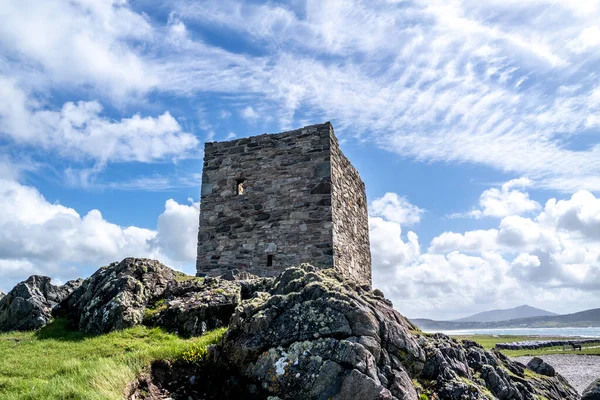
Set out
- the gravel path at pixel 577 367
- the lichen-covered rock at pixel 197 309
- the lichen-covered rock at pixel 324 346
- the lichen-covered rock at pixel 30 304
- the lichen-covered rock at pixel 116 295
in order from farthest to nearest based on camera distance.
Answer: the gravel path at pixel 577 367
the lichen-covered rock at pixel 30 304
the lichen-covered rock at pixel 116 295
the lichen-covered rock at pixel 197 309
the lichen-covered rock at pixel 324 346

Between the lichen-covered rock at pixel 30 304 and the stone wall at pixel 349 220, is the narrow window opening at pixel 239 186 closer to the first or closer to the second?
the stone wall at pixel 349 220

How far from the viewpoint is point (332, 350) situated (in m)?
6.16

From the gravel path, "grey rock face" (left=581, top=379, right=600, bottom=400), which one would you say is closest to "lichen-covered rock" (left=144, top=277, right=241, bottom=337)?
"grey rock face" (left=581, top=379, right=600, bottom=400)

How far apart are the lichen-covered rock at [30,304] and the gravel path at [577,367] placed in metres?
27.3

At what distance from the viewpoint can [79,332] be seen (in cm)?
1016

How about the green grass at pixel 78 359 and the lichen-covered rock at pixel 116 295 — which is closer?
the green grass at pixel 78 359

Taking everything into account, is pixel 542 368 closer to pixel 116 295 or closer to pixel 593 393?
pixel 593 393

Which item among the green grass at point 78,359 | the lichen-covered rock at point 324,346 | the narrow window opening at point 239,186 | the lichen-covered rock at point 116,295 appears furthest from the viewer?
the narrow window opening at point 239,186

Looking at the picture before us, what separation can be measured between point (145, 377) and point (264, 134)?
42.5ft

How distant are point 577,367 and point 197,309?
40288 millimetres

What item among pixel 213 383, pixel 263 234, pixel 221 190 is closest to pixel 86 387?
pixel 213 383

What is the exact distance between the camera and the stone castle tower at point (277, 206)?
54.1 feet

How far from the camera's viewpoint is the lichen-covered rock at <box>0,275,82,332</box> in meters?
10.8

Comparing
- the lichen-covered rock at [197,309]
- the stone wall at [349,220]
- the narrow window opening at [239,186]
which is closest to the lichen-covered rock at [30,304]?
the lichen-covered rock at [197,309]
